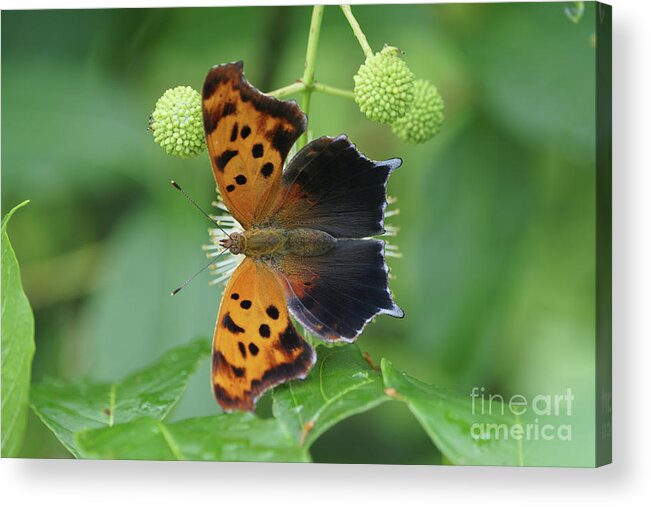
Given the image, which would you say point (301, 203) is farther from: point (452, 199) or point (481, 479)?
point (481, 479)

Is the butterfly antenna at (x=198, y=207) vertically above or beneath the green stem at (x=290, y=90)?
beneath

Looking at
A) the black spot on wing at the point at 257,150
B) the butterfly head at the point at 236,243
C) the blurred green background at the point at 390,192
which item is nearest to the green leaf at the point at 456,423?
the blurred green background at the point at 390,192

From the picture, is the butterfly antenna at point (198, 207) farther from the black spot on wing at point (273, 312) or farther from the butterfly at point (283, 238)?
the black spot on wing at point (273, 312)

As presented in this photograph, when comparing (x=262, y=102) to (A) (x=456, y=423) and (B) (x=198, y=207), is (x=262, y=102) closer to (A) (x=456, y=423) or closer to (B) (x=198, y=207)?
(B) (x=198, y=207)

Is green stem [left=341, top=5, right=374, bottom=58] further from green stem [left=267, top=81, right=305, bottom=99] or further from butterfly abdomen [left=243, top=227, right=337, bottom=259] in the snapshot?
butterfly abdomen [left=243, top=227, right=337, bottom=259]

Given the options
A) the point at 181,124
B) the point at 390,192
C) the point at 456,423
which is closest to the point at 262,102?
the point at 181,124

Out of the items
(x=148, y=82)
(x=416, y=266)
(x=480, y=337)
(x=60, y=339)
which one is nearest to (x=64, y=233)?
(x=60, y=339)
